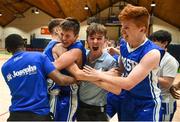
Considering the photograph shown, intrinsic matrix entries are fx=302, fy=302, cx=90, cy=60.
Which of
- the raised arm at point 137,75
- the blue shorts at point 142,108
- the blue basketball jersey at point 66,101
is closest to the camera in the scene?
the raised arm at point 137,75

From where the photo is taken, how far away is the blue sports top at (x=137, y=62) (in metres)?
2.59

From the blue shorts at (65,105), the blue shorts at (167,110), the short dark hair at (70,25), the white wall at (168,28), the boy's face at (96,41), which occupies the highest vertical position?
the short dark hair at (70,25)

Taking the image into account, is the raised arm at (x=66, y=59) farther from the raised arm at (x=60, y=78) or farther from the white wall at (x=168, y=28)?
the white wall at (x=168, y=28)

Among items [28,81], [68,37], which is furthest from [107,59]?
[28,81]

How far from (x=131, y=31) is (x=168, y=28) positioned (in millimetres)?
26192

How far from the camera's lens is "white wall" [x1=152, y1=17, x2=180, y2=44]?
27522mm

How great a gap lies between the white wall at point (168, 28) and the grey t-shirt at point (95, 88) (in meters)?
25.2

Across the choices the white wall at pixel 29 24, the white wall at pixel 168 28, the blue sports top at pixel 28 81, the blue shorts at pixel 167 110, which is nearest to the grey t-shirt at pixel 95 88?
the blue sports top at pixel 28 81

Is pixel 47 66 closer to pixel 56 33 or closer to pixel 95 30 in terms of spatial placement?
pixel 95 30

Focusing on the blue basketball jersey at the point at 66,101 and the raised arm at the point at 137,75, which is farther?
the blue basketball jersey at the point at 66,101

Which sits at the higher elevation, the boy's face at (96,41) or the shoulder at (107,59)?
the boy's face at (96,41)

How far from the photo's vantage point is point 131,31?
2523 millimetres

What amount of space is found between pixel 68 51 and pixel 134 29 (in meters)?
0.74

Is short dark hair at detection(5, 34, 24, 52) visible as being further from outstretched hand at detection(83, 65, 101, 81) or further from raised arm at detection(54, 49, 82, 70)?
outstretched hand at detection(83, 65, 101, 81)
